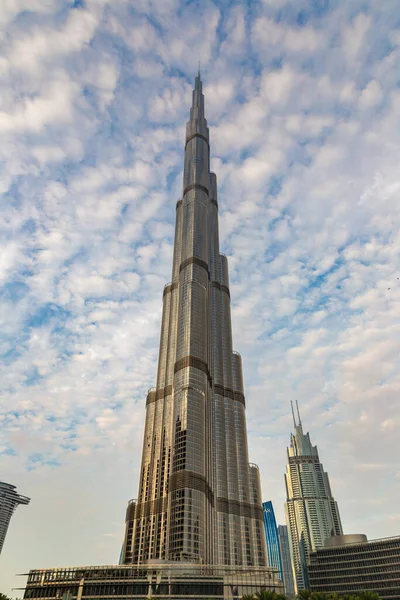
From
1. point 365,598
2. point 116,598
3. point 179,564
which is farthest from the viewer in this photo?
point 179,564

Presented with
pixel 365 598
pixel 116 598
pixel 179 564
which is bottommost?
pixel 365 598

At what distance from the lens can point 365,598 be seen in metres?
92.4

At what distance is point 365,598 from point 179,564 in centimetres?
9401

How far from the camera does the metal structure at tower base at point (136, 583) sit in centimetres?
15362

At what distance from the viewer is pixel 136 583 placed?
15475cm

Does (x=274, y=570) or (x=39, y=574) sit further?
(x=274, y=570)

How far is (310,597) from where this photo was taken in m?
93.1

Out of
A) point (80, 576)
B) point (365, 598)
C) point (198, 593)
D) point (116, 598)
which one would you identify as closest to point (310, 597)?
point (365, 598)

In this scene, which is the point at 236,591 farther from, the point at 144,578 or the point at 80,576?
the point at 80,576

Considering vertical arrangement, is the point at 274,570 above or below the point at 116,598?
above

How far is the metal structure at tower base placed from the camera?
504ft

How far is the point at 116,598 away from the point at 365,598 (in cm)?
9518

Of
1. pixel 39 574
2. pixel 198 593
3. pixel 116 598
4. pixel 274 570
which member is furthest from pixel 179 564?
pixel 39 574

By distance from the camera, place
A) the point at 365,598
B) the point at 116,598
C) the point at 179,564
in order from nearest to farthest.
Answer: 1. the point at 365,598
2. the point at 116,598
3. the point at 179,564
